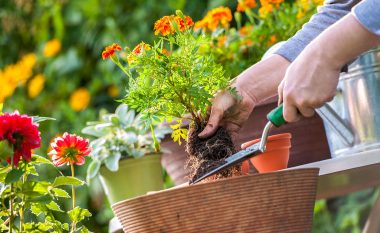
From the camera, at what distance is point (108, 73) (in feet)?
13.3

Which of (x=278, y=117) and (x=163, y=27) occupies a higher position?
(x=163, y=27)

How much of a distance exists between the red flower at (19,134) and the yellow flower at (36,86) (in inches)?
109

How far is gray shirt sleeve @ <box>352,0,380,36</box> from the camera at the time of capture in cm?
135

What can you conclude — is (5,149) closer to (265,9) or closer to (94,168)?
(94,168)

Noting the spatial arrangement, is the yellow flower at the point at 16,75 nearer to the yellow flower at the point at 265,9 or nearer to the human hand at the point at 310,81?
the yellow flower at the point at 265,9

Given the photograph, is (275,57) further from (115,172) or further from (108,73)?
(108,73)

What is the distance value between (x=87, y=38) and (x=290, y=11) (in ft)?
6.28

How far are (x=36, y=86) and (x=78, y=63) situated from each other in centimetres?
24

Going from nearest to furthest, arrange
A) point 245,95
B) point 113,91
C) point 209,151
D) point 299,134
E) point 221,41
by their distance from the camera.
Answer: point 209,151 < point 245,95 < point 299,134 < point 221,41 < point 113,91

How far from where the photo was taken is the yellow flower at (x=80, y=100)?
4.15 meters

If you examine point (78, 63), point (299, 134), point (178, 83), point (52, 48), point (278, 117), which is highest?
point (52, 48)

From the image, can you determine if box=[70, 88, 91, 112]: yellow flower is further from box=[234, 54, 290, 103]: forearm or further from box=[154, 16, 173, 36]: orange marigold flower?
box=[154, 16, 173, 36]: orange marigold flower

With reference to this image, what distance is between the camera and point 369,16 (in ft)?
4.42

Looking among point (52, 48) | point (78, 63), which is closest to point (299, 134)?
point (78, 63)
